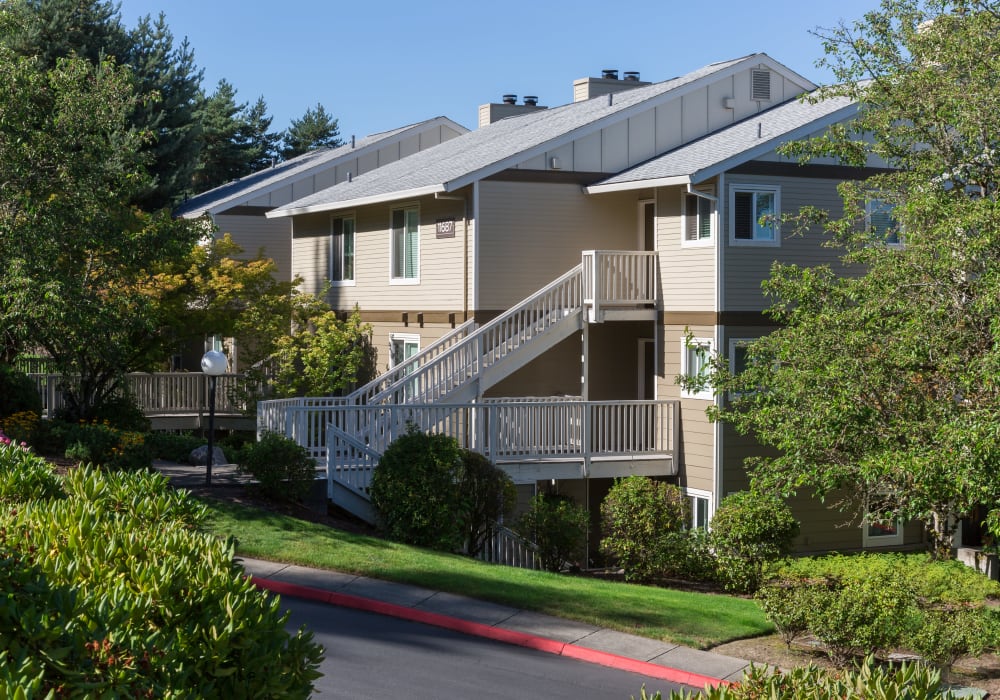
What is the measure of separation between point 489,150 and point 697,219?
686 centimetres

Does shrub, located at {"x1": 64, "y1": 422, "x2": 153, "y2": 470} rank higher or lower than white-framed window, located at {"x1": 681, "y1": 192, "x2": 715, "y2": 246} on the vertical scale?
lower

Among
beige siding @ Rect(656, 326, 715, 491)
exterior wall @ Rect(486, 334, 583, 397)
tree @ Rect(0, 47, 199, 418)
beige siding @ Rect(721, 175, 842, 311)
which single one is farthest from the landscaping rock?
beige siding @ Rect(721, 175, 842, 311)

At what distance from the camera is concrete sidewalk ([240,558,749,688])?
12.6m

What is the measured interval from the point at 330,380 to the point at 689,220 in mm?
9548

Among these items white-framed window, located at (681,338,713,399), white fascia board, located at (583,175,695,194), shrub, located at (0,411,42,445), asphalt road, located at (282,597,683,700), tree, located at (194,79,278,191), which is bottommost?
asphalt road, located at (282,597,683,700)

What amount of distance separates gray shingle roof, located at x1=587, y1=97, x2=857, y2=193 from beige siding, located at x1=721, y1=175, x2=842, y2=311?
59cm

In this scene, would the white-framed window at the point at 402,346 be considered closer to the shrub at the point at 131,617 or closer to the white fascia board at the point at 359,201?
the white fascia board at the point at 359,201

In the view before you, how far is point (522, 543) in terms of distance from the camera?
2058 cm

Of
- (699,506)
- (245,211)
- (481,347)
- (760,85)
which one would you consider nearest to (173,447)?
(481,347)

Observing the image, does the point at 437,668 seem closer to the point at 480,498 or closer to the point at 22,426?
the point at 480,498

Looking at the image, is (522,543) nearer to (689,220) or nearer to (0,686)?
(689,220)

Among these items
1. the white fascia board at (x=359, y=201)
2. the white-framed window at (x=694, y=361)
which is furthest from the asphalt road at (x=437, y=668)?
the white fascia board at (x=359, y=201)

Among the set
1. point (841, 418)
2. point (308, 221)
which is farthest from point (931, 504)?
point (308, 221)

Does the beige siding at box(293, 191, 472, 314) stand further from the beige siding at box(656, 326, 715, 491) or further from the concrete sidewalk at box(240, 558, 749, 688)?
the concrete sidewalk at box(240, 558, 749, 688)
